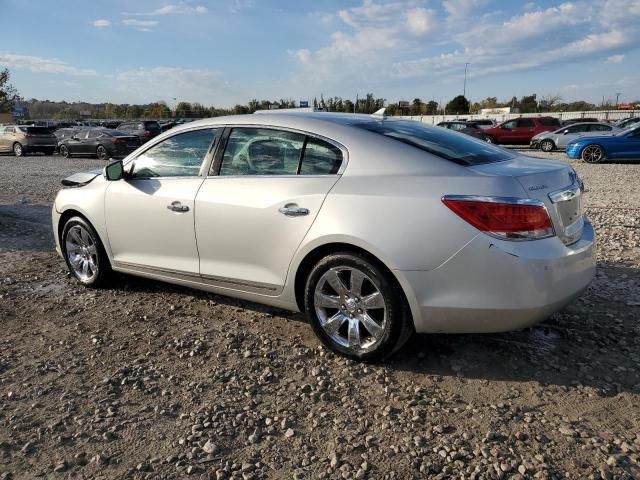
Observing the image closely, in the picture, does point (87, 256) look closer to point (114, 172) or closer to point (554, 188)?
point (114, 172)

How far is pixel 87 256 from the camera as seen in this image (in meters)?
5.11

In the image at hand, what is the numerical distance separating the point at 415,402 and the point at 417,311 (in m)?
0.52

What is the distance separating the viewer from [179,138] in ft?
14.6

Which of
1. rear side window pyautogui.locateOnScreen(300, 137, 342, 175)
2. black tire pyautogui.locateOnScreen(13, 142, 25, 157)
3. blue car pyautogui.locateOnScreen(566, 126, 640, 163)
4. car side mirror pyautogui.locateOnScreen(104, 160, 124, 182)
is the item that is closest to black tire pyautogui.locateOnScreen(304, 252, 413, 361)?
rear side window pyautogui.locateOnScreen(300, 137, 342, 175)

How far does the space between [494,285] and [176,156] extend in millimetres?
2746

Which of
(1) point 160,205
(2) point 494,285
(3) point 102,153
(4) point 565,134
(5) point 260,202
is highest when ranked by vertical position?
(5) point 260,202

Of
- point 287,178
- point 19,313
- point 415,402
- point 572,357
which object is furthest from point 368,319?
point 19,313

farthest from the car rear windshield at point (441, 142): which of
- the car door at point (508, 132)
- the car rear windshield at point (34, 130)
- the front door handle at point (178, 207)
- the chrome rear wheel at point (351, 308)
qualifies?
the car rear windshield at point (34, 130)

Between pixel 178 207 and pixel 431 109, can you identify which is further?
pixel 431 109

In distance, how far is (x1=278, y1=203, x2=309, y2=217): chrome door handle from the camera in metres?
3.54

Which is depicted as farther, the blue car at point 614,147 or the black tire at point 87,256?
the blue car at point 614,147

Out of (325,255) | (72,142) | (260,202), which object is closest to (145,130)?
(72,142)

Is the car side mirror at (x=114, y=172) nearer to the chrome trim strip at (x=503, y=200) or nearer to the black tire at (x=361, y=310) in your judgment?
the black tire at (x=361, y=310)

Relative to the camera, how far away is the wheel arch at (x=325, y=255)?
3279mm
